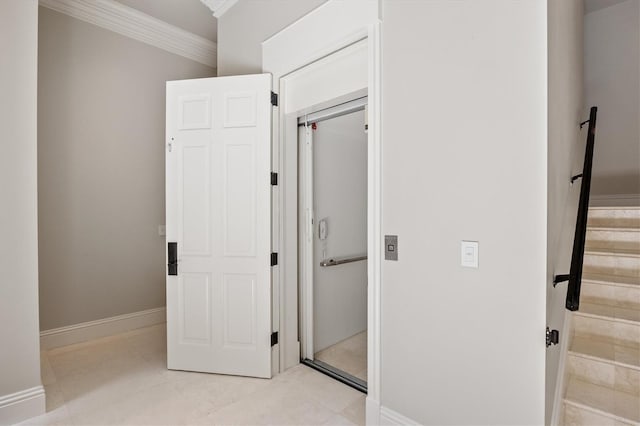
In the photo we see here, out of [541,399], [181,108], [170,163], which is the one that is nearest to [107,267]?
[170,163]

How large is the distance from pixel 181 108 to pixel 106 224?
1.56 meters

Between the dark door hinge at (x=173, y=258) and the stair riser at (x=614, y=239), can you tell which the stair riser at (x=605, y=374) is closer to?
the stair riser at (x=614, y=239)

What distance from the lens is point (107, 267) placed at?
3.37 meters

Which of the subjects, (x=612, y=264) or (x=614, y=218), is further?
(x=614, y=218)

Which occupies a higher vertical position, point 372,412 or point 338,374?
point 372,412

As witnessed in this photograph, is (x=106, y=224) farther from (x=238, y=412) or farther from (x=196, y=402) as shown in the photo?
(x=238, y=412)

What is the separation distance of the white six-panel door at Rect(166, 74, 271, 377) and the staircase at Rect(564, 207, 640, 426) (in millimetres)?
1965

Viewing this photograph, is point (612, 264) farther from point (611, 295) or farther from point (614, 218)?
point (614, 218)

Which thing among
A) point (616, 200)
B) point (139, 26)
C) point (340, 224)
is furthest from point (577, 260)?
point (139, 26)

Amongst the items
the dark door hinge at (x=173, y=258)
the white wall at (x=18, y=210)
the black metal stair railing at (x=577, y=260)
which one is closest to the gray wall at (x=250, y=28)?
the white wall at (x=18, y=210)

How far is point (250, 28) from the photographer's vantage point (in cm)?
282

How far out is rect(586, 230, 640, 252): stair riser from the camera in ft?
7.78

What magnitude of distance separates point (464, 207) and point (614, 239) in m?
1.76

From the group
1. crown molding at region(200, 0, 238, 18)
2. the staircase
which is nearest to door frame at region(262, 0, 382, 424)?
crown molding at region(200, 0, 238, 18)
